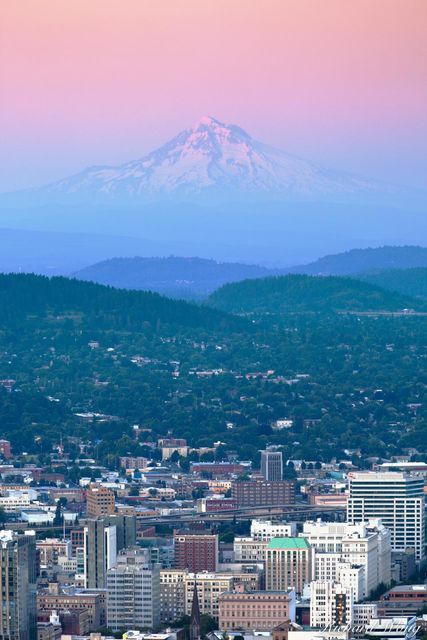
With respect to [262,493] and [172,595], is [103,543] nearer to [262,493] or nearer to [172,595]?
[172,595]

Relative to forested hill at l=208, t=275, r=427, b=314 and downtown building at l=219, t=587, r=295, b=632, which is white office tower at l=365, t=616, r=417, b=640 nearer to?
downtown building at l=219, t=587, r=295, b=632

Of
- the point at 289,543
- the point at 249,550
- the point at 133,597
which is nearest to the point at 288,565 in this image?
the point at 289,543

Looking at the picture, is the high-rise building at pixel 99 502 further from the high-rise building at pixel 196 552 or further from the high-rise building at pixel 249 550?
the high-rise building at pixel 196 552

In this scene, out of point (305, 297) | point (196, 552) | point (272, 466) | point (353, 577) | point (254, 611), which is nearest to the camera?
point (254, 611)

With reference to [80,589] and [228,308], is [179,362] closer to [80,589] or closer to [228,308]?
[228,308]

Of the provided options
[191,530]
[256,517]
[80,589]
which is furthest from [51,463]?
[80,589]

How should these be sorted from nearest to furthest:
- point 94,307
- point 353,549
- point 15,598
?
point 15,598
point 353,549
point 94,307

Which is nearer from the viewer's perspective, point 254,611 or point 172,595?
point 254,611
